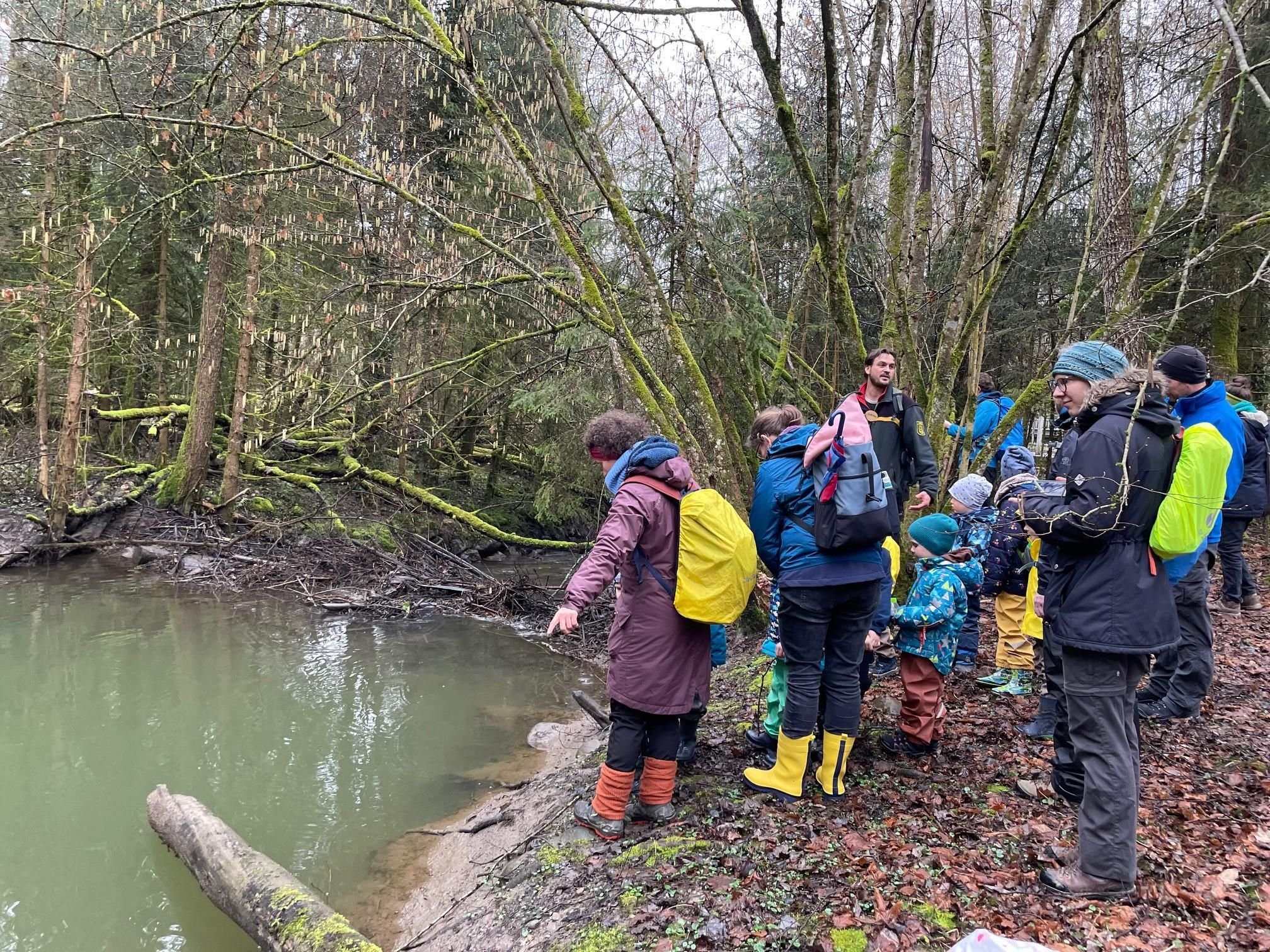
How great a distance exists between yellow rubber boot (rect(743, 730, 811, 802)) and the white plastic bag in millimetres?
1373

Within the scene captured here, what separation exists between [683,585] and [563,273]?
12.6 feet

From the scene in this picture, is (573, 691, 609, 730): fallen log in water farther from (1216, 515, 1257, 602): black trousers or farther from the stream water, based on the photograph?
(1216, 515, 1257, 602): black trousers

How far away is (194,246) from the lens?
14.0 m

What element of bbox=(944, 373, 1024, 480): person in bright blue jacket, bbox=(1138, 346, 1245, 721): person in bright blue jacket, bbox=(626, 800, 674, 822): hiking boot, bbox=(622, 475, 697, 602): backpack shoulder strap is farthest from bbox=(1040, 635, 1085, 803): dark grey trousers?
bbox=(944, 373, 1024, 480): person in bright blue jacket

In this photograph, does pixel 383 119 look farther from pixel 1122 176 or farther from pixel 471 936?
pixel 471 936

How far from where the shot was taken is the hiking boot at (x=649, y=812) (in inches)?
134

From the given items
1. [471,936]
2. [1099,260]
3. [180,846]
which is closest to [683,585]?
[471,936]

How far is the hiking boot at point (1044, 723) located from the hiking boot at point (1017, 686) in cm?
56

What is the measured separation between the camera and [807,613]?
10.7ft

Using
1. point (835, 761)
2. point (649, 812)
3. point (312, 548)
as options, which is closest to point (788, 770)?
point (835, 761)

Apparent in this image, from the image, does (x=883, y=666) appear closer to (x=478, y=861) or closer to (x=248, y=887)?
(x=478, y=861)

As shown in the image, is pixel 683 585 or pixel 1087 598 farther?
pixel 683 585

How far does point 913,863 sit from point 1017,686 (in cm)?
229

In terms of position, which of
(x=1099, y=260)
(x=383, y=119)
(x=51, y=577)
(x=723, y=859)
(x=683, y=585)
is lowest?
(x=51, y=577)
